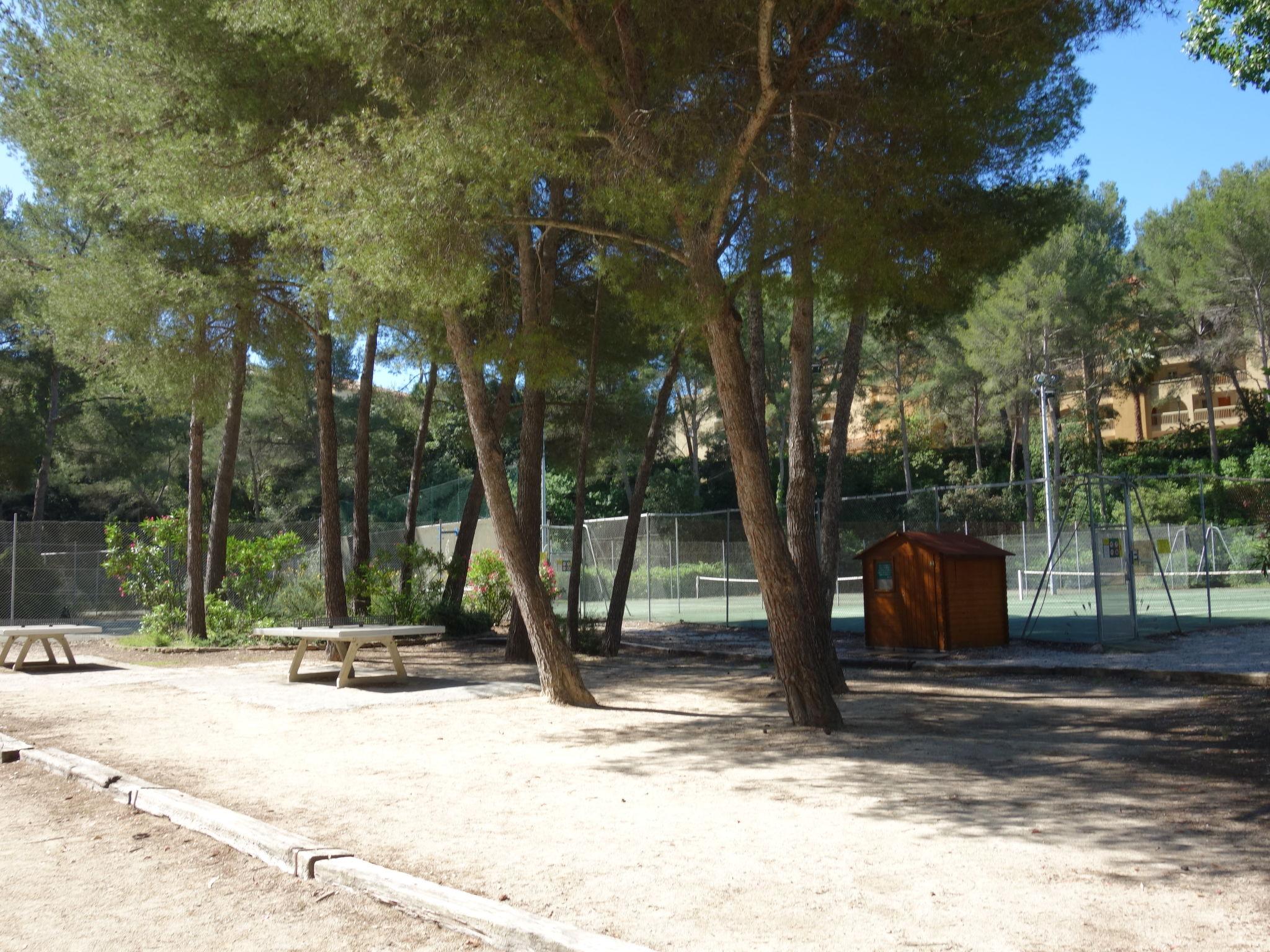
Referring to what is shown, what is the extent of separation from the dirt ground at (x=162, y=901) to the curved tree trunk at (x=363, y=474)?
37.5 feet

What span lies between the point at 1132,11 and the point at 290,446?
39.2 metres

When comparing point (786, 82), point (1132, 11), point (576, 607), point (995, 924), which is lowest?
point (995, 924)

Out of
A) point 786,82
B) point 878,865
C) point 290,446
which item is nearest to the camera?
point 878,865

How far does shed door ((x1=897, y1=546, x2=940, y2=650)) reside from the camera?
584 inches

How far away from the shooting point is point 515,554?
10344mm

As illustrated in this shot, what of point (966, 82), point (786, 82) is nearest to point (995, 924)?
point (786, 82)

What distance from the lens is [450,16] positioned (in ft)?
29.8

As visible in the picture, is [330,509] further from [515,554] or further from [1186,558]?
[1186,558]

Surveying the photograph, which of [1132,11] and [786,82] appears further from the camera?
[1132,11]

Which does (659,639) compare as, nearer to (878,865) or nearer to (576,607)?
(576,607)

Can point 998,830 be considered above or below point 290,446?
below

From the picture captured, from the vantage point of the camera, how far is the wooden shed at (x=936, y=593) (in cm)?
1480

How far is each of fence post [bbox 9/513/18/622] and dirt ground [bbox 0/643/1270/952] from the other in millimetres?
13417

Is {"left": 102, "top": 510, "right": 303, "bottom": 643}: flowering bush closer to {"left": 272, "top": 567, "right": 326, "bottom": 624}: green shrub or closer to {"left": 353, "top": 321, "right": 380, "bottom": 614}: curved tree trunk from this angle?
{"left": 272, "top": 567, "right": 326, "bottom": 624}: green shrub
